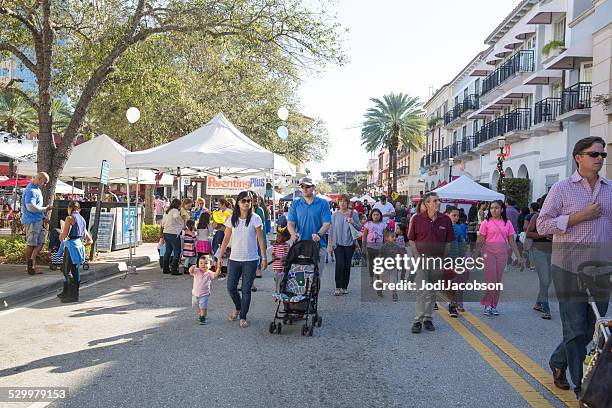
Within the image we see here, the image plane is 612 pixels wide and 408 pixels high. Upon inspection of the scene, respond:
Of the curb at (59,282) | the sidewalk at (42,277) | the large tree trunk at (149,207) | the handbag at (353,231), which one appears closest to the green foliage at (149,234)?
the large tree trunk at (149,207)

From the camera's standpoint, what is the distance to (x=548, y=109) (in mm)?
27578

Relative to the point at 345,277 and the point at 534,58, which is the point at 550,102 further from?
the point at 345,277

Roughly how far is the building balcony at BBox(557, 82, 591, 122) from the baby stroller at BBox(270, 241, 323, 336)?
20254mm

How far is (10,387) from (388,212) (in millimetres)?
13446

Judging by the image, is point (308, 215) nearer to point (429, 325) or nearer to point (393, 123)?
point (429, 325)

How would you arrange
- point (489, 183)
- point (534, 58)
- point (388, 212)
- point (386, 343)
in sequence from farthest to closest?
point (489, 183)
point (534, 58)
point (388, 212)
point (386, 343)

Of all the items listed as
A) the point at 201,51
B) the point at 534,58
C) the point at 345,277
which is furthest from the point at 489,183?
the point at 345,277

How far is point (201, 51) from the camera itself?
1498 centimetres

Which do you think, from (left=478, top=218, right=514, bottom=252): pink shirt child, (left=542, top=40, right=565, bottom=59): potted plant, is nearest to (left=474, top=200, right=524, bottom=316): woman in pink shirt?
(left=478, top=218, right=514, bottom=252): pink shirt child

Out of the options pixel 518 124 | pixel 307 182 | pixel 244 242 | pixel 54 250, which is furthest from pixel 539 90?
pixel 244 242

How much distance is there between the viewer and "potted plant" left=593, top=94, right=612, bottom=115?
20094mm

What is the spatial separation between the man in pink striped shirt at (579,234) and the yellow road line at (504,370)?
0.34 metres

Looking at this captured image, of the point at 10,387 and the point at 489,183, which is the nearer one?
the point at 10,387

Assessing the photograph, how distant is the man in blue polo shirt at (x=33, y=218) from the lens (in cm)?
1120
